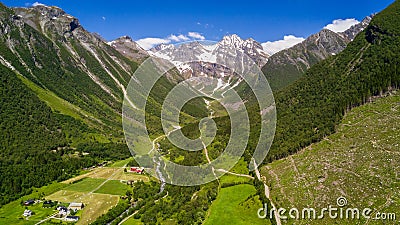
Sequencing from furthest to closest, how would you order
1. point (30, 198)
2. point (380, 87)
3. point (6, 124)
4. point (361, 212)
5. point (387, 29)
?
point (6, 124), point (387, 29), point (30, 198), point (380, 87), point (361, 212)

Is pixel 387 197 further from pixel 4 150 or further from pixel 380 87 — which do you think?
pixel 4 150

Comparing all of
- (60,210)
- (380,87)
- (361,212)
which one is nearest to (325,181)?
(361,212)

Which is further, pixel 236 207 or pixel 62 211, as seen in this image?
pixel 62 211

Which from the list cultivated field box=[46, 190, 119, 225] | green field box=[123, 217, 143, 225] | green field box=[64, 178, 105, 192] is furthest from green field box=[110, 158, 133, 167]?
green field box=[123, 217, 143, 225]

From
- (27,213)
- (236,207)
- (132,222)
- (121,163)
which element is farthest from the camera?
(121,163)

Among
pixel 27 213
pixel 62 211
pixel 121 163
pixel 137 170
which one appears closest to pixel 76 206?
pixel 62 211

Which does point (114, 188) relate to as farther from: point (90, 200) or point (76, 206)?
point (76, 206)

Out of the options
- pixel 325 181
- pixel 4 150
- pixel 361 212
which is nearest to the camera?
pixel 361 212
